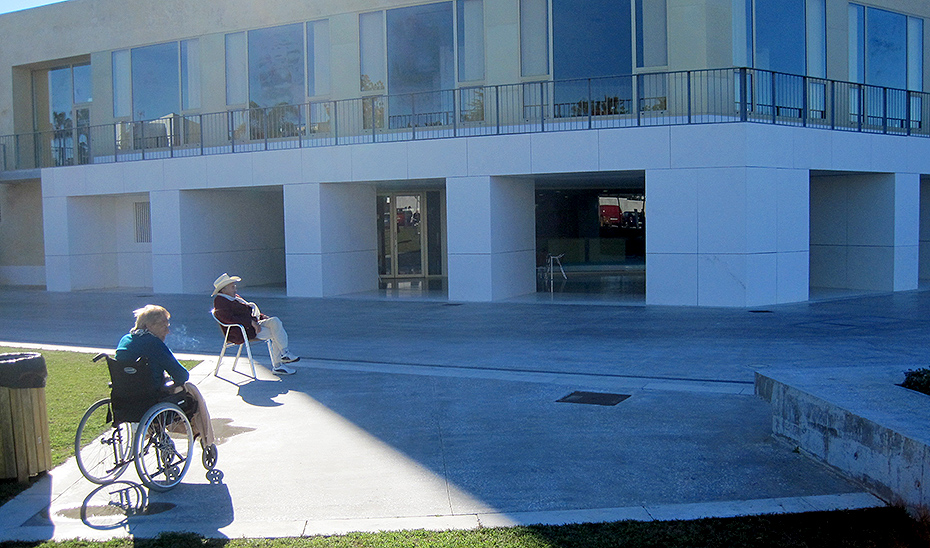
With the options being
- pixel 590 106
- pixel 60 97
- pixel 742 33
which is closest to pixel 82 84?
pixel 60 97

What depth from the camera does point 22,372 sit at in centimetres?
618

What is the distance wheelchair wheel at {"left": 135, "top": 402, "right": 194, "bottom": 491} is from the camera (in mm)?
5766

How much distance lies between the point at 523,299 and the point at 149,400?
42.3 feet

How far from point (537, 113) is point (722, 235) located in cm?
522

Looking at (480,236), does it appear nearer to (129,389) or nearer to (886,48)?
(886,48)

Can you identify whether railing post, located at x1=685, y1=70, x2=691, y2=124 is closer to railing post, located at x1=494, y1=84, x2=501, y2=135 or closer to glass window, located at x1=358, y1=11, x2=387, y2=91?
railing post, located at x1=494, y1=84, x2=501, y2=135

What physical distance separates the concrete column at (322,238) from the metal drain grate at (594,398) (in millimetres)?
12028

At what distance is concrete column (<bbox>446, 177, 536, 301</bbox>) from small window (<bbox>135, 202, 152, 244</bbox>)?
1099 centimetres

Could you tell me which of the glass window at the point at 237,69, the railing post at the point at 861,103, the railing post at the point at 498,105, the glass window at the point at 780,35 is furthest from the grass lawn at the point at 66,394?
the railing post at the point at 861,103

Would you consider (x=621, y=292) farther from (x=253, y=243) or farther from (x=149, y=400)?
(x=149, y=400)

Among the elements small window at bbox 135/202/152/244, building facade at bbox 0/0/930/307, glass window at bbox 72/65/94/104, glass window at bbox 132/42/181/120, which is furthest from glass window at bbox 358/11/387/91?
glass window at bbox 72/65/94/104

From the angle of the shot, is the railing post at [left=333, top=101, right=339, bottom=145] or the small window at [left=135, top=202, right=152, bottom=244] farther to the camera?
the small window at [left=135, top=202, right=152, bottom=244]

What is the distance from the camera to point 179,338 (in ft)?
44.8

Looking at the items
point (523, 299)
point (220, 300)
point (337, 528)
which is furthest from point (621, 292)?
point (337, 528)
